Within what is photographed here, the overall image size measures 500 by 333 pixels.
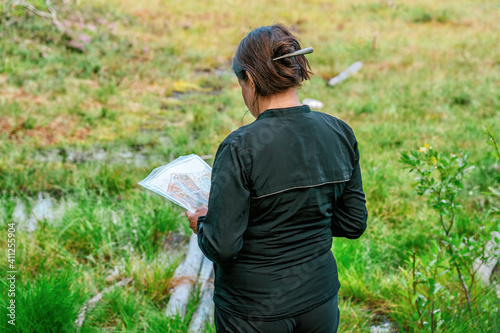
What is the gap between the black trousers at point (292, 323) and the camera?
65.4 inches

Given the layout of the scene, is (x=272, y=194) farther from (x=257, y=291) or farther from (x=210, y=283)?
(x=210, y=283)

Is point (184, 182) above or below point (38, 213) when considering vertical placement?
above

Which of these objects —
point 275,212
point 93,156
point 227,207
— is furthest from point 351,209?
point 93,156

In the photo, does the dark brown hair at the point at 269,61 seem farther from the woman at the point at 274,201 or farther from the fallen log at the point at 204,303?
the fallen log at the point at 204,303

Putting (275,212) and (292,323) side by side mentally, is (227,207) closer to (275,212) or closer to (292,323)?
(275,212)

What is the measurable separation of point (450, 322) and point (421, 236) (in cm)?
161

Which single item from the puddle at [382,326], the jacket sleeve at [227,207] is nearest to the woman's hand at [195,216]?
the jacket sleeve at [227,207]

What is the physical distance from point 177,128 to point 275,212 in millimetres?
6890

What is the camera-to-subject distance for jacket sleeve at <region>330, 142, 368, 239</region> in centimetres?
189

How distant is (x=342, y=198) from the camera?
192cm

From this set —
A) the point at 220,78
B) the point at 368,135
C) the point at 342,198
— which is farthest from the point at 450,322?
the point at 220,78

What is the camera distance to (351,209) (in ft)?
6.33

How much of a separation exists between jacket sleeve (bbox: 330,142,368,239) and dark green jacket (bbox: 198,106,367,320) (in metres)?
0.10

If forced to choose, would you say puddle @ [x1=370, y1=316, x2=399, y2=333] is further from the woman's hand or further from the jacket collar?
the jacket collar
